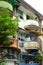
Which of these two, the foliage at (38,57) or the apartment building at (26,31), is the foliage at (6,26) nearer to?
the apartment building at (26,31)

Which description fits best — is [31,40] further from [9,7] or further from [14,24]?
[14,24]

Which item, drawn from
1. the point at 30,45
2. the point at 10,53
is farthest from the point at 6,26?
the point at 30,45

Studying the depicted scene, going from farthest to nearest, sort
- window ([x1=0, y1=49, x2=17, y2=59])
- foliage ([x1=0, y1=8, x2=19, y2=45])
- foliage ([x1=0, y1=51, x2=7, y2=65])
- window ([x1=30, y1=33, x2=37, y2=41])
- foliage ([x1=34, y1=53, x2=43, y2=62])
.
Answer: window ([x1=30, y1=33, x2=37, y2=41])
foliage ([x1=34, y1=53, x2=43, y2=62])
window ([x1=0, y1=49, x2=17, y2=59])
foliage ([x1=0, y1=51, x2=7, y2=65])
foliage ([x1=0, y1=8, x2=19, y2=45])

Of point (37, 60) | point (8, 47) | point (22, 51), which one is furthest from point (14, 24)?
point (37, 60)

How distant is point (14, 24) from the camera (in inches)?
873

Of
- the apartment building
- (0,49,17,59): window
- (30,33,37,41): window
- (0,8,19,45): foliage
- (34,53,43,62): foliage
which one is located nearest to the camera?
(0,8,19,45): foliage

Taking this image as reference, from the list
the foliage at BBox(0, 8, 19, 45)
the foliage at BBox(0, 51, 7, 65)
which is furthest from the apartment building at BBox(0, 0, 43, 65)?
the foliage at BBox(0, 8, 19, 45)

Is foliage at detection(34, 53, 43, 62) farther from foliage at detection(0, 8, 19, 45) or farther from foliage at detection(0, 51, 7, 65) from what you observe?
foliage at detection(0, 8, 19, 45)

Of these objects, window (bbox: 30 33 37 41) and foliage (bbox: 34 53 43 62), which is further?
window (bbox: 30 33 37 41)

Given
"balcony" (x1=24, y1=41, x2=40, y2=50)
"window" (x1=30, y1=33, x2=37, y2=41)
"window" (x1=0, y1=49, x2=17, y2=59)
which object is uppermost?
"window" (x1=30, y1=33, x2=37, y2=41)

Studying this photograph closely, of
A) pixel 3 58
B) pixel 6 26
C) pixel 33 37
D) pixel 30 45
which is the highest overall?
pixel 6 26

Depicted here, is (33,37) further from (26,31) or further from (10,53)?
(10,53)

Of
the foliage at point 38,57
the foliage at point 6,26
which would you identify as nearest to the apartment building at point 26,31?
the foliage at point 38,57

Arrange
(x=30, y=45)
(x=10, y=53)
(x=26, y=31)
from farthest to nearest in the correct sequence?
(x=26, y=31), (x=30, y=45), (x=10, y=53)
